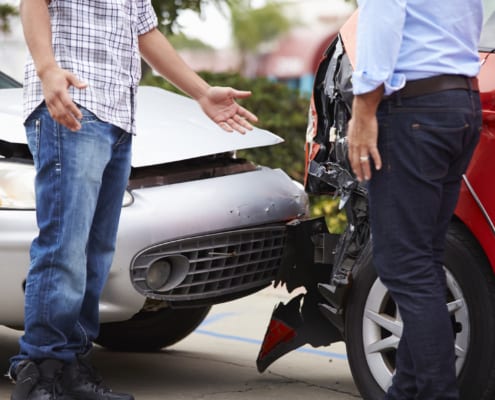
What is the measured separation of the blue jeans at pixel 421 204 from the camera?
2.91 metres

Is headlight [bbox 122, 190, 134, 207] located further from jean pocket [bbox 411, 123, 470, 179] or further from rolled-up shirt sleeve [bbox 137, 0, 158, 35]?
jean pocket [bbox 411, 123, 470, 179]

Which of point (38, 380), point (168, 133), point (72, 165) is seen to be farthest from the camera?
point (168, 133)

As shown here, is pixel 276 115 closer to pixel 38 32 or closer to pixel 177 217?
pixel 177 217

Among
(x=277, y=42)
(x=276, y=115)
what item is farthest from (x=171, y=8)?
(x=277, y=42)

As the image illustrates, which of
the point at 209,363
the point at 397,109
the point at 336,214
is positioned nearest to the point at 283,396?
the point at 209,363

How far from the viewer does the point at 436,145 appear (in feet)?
9.53

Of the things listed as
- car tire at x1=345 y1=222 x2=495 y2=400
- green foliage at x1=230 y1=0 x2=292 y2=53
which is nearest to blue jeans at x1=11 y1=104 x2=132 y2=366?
car tire at x1=345 y1=222 x2=495 y2=400

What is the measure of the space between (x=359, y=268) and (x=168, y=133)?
96cm

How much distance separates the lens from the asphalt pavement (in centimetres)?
432

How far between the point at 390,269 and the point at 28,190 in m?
1.48

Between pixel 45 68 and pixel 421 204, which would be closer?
pixel 421 204

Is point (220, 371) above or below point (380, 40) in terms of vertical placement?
below

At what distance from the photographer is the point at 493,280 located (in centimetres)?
357

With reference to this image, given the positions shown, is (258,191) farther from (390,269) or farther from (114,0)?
(390,269)
